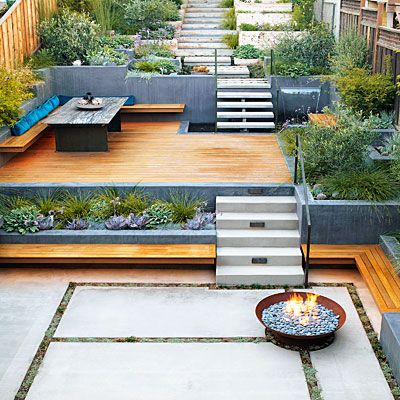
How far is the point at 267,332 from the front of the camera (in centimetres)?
645

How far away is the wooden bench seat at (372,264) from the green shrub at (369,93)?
3067 mm

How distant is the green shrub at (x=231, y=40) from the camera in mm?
15750

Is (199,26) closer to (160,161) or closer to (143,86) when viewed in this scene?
A: (143,86)

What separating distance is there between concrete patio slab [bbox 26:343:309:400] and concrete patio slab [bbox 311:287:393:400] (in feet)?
0.74

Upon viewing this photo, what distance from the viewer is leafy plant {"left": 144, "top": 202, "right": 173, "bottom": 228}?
323 inches

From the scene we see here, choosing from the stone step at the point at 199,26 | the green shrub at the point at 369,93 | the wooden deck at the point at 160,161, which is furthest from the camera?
the stone step at the point at 199,26

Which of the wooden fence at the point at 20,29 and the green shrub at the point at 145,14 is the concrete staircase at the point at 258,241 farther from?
the green shrub at the point at 145,14

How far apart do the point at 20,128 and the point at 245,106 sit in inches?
171

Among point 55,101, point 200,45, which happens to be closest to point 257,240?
point 55,101

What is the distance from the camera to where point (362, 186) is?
26.6 feet

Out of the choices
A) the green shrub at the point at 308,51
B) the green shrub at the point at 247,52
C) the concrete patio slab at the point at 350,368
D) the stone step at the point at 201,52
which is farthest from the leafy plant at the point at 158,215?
the stone step at the point at 201,52

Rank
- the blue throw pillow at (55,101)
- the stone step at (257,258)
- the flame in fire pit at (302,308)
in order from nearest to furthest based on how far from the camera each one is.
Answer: the flame in fire pit at (302,308) < the stone step at (257,258) < the blue throw pillow at (55,101)

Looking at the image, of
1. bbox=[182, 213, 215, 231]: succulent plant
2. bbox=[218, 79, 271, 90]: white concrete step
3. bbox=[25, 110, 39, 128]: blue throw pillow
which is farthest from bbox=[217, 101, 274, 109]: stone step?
bbox=[182, 213, 215, 231]: succulent plant

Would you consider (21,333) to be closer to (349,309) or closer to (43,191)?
(43,191)
